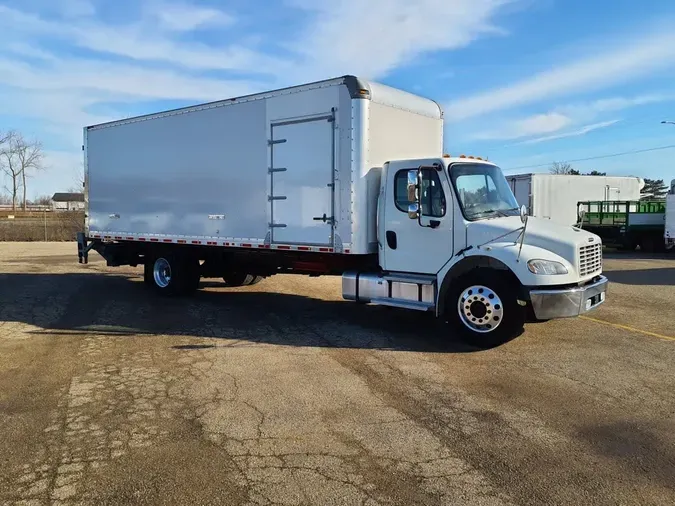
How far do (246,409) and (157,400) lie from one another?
3.05ft

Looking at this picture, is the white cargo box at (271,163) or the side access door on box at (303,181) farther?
the side access door on box at (303,181)

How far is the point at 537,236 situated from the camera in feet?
23.8

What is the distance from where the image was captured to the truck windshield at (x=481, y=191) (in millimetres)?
7688

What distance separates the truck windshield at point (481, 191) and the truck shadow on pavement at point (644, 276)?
717 cm

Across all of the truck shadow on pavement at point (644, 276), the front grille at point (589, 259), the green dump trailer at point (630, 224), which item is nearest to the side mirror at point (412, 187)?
the front grille at point (589, 259)

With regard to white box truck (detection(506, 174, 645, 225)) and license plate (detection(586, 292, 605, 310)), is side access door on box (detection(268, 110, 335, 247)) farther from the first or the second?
white box truck (detection(506, 174, 645, 225))

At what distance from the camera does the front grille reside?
7.17 meters

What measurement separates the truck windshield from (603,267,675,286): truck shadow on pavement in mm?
7170

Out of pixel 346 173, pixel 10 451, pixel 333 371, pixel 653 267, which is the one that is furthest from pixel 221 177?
pixel 653 267

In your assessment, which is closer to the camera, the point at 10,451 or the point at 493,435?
the point at 10,451

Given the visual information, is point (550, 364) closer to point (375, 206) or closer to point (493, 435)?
point (493, 435)

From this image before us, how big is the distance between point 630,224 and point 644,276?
1093 centimetres

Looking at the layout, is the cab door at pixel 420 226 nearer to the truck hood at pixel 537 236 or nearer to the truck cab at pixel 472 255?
the truck cab at pixel 472 255

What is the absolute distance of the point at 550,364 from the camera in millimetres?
6527
